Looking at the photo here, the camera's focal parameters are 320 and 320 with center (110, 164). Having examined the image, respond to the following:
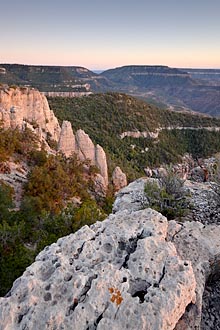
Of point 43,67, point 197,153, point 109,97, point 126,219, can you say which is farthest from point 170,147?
point 43,67

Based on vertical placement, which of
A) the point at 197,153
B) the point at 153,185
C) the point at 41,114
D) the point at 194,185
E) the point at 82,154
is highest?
the point at 153,185

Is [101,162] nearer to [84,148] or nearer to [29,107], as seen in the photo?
[84,148]

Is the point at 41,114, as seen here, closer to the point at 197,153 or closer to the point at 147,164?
the point at 147,164

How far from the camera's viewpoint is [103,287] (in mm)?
4555

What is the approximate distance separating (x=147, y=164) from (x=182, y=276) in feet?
190

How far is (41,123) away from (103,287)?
39.5 meters

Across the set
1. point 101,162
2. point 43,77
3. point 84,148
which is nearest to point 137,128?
point 84,148

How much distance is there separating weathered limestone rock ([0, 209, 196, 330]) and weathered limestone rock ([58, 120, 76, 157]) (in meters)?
31.7

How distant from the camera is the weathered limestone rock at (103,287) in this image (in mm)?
4137

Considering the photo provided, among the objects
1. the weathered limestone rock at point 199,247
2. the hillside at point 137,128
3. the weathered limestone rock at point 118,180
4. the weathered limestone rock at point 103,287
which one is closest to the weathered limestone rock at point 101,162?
the weathered limestone rock at point 118,180

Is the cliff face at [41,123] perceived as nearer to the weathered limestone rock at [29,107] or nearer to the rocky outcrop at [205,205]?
the weathered limestone rock at [29,107]

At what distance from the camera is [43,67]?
14675cm

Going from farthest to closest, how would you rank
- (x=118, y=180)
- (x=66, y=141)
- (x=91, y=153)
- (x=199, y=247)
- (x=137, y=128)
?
(x=137, y=128) < (x=66, y=141) < (x=91, y=153) < (x=118, y=180) < (x=199, y=247)

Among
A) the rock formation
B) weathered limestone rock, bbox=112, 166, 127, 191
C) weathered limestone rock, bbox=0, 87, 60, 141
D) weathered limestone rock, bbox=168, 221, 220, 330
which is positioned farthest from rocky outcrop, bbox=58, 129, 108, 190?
the rock formation
